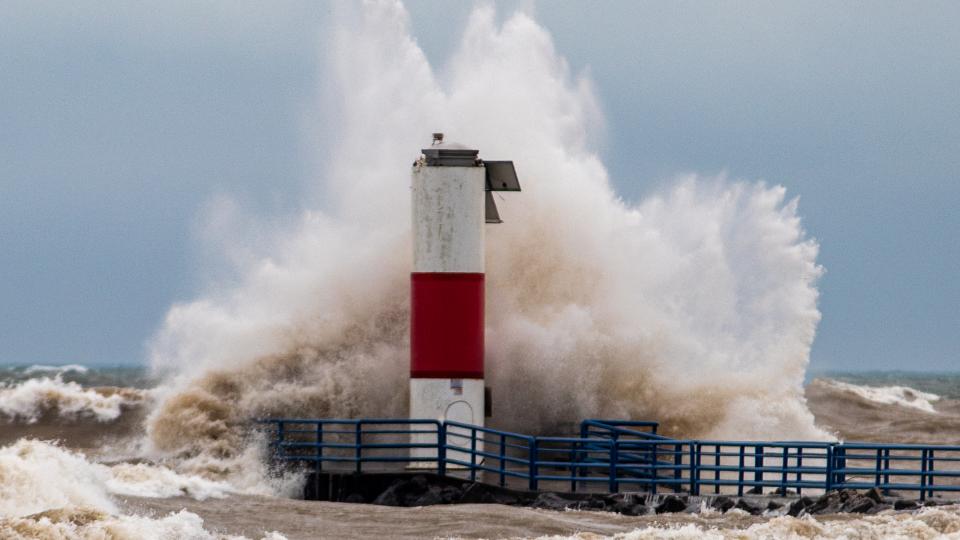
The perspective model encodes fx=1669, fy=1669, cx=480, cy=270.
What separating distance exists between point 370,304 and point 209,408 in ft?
9.33

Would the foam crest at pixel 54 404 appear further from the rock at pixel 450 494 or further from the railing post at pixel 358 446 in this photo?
the rock at pixel 450 494

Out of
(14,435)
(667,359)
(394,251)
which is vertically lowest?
(14,435)

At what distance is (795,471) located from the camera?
19969 mm

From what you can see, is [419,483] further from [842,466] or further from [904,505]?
Answer: [904,505]

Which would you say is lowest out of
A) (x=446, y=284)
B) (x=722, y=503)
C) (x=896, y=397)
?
(x=896, y=397)

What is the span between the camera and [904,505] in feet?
63.1

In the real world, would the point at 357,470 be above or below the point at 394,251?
below

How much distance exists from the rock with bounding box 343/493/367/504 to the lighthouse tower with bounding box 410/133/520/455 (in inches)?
54.5

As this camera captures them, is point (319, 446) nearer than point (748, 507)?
No

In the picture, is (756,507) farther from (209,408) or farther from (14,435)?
(14,435)

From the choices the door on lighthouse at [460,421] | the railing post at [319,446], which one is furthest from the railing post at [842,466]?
the railing post at [319,446]

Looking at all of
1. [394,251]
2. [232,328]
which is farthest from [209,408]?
[394,251]

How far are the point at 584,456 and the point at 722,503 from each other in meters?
3.49

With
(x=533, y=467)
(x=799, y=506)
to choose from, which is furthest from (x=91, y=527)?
(x=799, y=506)
